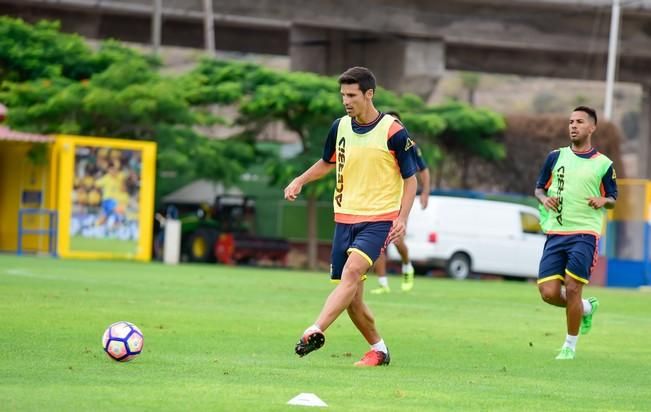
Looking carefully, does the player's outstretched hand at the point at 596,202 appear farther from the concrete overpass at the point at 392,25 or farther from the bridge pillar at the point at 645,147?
the bridge pillar at the point at 645,147

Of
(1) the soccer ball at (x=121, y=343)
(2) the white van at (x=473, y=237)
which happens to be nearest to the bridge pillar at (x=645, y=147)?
(2) the white van at (x=473, y=237)

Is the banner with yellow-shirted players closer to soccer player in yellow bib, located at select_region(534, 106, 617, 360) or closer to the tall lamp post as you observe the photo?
the tall lamp post

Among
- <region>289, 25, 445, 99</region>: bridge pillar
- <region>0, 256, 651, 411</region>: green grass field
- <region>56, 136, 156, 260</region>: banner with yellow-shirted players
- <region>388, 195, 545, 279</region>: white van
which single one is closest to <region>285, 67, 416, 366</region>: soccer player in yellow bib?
<region>0, 256, 651, 411</region>: green grass field

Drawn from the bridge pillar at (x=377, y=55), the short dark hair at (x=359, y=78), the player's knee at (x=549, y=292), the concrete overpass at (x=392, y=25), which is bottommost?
the player's knee at (x=549, y=292)

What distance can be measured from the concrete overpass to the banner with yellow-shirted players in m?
13.6

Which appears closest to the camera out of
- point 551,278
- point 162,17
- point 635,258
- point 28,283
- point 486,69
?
point 551,278

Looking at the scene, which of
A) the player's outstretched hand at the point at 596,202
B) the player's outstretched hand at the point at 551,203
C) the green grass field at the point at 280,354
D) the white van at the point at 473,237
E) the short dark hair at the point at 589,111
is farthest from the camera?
the white van at the point at 473,237

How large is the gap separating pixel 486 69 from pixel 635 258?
20784mm

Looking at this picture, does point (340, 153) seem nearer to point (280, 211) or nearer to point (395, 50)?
point (280, 211)

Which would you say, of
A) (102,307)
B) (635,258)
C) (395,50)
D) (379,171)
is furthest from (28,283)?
(395,50)

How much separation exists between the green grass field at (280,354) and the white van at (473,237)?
1415cm

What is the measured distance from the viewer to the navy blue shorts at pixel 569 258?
12711 millimetres

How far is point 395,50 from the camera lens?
48312 millimetres

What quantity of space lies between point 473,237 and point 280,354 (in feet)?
85.4
